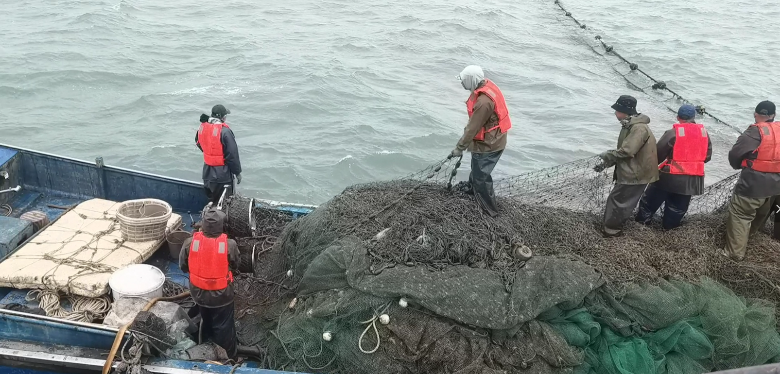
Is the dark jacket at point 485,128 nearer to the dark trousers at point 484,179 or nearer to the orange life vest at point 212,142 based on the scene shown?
the dark trousers at point 484,179

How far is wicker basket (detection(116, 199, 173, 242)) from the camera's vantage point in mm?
6223

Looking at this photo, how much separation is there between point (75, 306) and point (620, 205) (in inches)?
214

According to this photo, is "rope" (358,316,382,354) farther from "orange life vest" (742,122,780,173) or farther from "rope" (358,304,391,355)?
"orange life vest" (742,122,780,173)

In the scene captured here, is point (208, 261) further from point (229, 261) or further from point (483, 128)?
point (483, 128)

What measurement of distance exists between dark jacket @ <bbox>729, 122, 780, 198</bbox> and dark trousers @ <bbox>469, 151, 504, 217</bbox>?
2.25 m

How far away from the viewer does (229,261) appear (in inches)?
198

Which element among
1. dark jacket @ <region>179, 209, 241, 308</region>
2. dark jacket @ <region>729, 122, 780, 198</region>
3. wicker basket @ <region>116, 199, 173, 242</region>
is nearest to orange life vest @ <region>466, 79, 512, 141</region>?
dark jacket @ <region>729, 122, 780, 198</region>

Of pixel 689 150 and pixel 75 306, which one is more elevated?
pixel 689 150

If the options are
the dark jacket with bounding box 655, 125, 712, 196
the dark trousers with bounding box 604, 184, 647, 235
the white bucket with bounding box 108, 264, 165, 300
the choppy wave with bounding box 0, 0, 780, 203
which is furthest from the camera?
the choppy wave with bounding box 0, 0, 780, 203

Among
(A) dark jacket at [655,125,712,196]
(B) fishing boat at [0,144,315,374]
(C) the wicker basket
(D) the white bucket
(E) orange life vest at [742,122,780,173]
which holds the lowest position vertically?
(B) fishing boat at [0,144,315,374]

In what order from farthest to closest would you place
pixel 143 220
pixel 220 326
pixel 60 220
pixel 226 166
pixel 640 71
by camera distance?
pixel 640 71 → pixel 226 166 → pixel 60 220 → pixel 143 220 → pixel 220 326

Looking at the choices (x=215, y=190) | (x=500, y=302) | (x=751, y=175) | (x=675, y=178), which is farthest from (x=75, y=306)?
(x=751, y=175)

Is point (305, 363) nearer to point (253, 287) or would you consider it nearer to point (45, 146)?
point (253, 287)

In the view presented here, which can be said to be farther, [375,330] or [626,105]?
[626,105]
